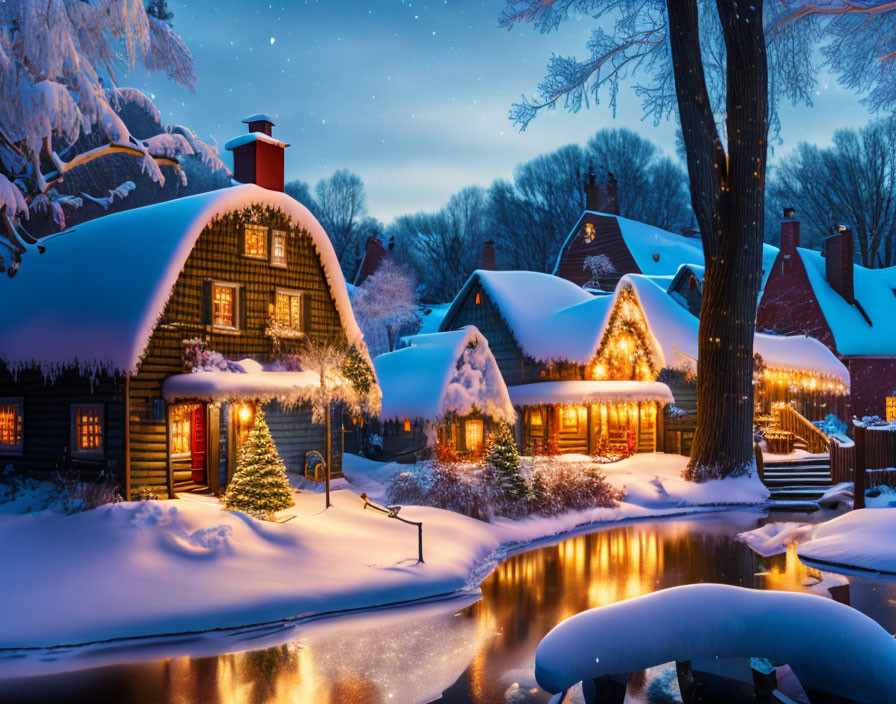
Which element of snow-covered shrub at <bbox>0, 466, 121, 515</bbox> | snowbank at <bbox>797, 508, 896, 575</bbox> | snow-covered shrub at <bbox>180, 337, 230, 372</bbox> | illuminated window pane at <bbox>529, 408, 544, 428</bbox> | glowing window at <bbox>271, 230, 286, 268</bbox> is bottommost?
snowbank at <bbox>797, 508, 896, 575</bbox>

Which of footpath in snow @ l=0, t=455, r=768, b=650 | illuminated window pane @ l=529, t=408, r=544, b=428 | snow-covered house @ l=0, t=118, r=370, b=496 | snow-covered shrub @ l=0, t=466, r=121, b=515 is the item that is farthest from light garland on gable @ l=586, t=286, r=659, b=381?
snow-covered shrub @ l=0, t=466, r=121, b=515

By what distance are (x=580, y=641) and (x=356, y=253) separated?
59296mm

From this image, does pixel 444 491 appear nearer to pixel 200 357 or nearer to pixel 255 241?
pixel 200 357

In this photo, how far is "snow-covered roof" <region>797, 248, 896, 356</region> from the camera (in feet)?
125

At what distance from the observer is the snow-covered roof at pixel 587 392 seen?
29531 mm

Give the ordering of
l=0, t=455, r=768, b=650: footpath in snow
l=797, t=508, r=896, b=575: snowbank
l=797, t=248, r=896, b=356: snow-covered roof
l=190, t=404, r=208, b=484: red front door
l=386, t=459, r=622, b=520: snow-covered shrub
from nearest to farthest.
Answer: l=0, t=455, r=768, b=650: footpath in snow → l=797, t=508, r=896, b=575: snowbank → l=386, t=459, r=622, b=520: snow-covered shrub → l=190, t=404, r=208, b=484: red front door → l=797, t=248, r=896, b=356: snow-covered roof

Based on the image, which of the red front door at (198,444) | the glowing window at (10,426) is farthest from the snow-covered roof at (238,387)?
the glowing window at (10,426)

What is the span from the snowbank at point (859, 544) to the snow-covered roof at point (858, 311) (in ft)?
79.0

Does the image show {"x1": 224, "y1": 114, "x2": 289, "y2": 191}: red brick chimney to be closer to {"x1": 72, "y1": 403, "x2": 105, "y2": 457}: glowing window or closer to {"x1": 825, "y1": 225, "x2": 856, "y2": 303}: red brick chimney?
{"x1": 72, "y1": 403, "x2": 105, "y2": 457}: glowing window

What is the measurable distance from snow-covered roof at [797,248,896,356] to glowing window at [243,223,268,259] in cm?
2862

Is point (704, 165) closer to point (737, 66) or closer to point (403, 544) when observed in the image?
point (737, 66)

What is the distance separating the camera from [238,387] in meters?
17.7

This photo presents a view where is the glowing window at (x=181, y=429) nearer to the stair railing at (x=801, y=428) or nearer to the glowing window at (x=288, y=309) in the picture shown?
the glowing window at (x=288, y=309)

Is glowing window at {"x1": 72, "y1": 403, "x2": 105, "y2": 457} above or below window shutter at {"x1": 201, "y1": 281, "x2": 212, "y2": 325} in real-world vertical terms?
below
